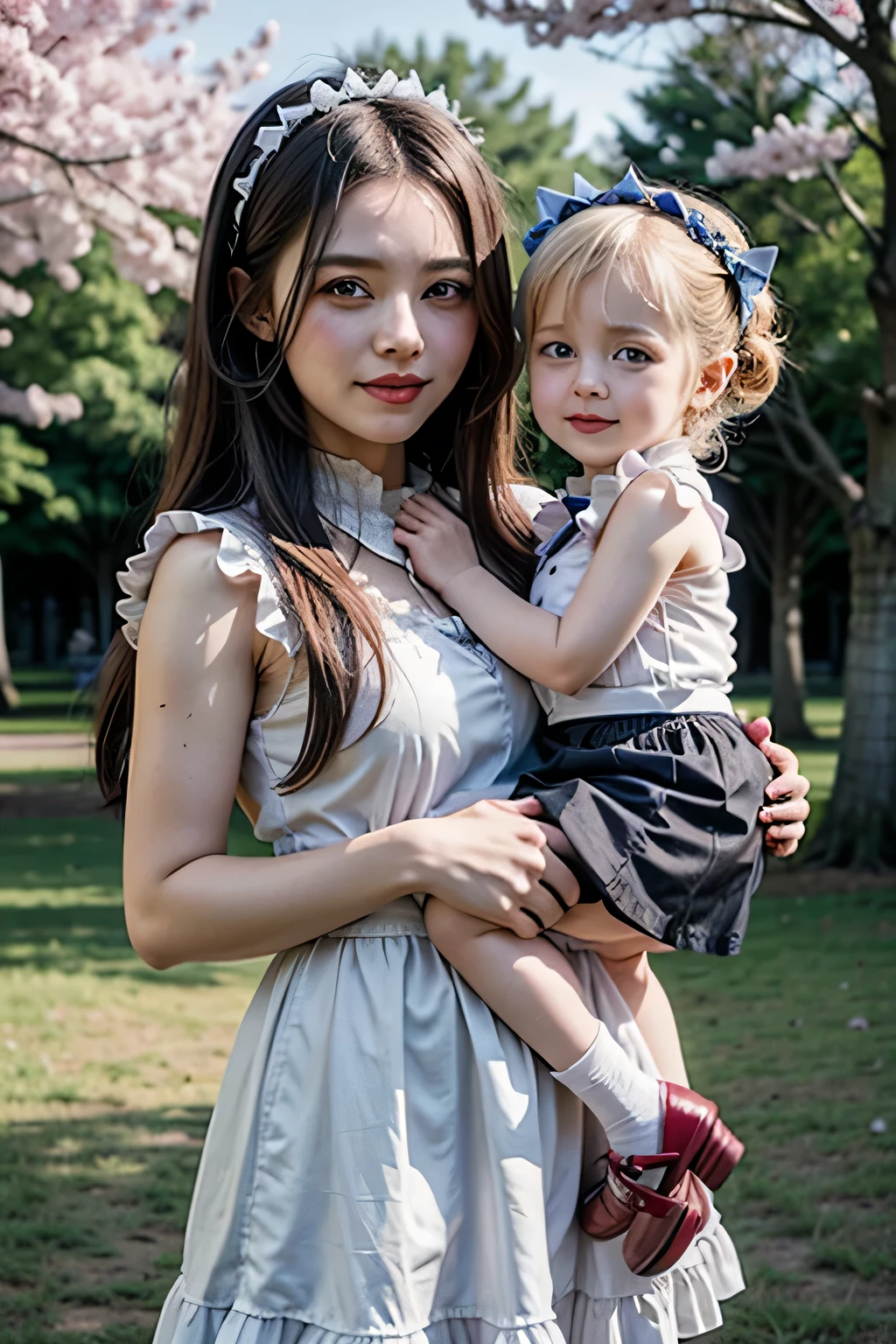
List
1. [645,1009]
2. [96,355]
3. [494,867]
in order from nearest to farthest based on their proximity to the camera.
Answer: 1. [494,867]
2. [645,1009]
3. [96,355]

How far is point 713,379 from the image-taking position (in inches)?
87.8

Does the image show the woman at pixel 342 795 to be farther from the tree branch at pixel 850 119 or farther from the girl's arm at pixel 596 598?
the tree branch at pixel 850 119

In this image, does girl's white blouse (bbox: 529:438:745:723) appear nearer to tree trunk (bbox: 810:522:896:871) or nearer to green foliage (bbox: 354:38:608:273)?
tree trunk (bbox: 810:522:896:871)

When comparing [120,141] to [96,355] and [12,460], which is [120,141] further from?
[96,355]

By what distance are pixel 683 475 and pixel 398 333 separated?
0.47 metres

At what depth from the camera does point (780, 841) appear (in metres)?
2.14

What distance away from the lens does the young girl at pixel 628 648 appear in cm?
A: 187

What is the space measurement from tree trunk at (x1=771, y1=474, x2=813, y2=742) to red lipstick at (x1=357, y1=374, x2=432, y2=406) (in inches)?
639

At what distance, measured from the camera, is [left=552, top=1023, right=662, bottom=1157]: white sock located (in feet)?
6.10

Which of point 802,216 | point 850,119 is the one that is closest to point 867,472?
point 850,119

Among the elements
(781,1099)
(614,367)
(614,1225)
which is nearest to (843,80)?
(781,1099)

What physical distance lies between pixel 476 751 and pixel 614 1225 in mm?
631

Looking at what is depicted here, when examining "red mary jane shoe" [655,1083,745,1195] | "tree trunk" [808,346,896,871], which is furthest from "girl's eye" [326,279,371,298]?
"tree trunk" [808,346,896,871]

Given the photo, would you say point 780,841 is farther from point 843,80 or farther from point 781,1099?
point 843,80
